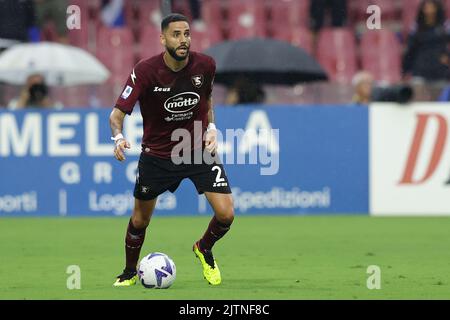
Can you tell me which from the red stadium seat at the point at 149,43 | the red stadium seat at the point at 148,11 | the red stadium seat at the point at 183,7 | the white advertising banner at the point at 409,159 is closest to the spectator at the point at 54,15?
the red stadium seat at the point at 149,43

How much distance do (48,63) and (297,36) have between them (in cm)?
491

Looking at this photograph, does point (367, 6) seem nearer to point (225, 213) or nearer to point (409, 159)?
point (409, 159)

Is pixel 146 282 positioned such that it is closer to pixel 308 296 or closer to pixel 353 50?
pixel 308 296

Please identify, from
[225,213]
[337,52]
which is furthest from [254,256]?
[337,52]

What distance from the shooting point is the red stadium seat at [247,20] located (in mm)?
22406

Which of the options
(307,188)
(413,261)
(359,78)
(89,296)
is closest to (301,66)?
(359,78)

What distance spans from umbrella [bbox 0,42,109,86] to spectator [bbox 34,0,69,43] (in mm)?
1655

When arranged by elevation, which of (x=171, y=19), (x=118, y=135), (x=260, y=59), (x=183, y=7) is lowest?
(x=118, y=135)

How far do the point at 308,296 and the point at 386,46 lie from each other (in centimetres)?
1326

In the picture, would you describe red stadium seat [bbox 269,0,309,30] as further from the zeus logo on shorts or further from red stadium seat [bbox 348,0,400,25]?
the zeus logo on shorts

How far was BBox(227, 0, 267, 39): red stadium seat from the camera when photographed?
73.5 ft

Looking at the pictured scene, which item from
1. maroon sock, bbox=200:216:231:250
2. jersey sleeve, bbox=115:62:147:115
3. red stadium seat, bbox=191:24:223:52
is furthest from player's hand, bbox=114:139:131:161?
red stadium seat, bbox=191:24:223:52

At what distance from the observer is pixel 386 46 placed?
2186 centimetres

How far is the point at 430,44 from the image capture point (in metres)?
19.3
